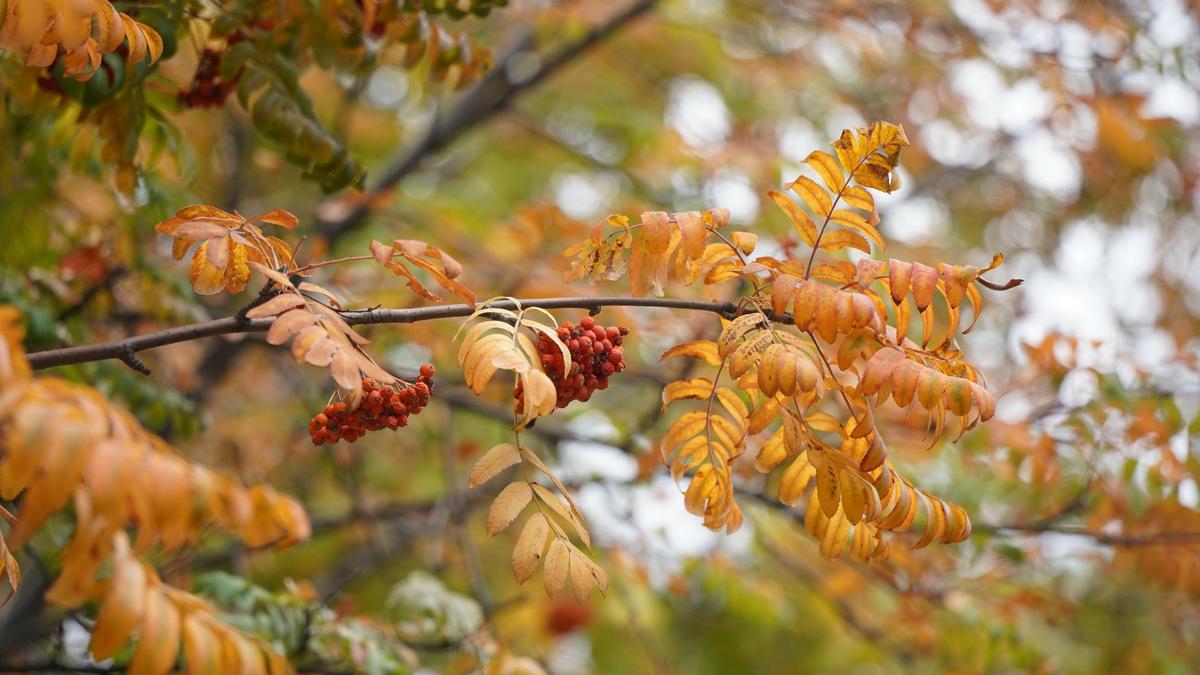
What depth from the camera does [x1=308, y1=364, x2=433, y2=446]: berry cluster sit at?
2.05 m

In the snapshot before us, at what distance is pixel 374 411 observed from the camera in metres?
2.07

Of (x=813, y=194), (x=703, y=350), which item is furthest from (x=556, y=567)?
(x=813, y=194)

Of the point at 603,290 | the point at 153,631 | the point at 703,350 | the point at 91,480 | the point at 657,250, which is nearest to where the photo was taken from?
the point at 91,480

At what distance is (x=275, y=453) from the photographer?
6.72 m

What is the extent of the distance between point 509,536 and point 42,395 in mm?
6130

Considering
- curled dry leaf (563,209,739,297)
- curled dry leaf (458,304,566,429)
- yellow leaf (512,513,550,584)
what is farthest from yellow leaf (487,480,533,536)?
curled dry leaf (563,209,739,297)

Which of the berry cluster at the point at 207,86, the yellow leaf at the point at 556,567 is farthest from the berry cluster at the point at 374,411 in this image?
the berry cluster at the point at 207,86

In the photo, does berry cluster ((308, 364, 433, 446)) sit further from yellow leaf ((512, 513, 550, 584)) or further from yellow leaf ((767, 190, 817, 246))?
yellow leaf ((767, 190, 817, 246))

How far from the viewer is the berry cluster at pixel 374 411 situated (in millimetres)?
2049

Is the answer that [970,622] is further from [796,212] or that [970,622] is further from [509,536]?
[509,536]

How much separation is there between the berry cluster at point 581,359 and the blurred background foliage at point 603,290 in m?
1.18

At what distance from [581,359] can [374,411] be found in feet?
1.36

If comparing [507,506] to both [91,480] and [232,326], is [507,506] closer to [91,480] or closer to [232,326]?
[232,326]

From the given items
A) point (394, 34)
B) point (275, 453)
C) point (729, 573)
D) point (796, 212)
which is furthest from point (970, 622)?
point (275, 453)
